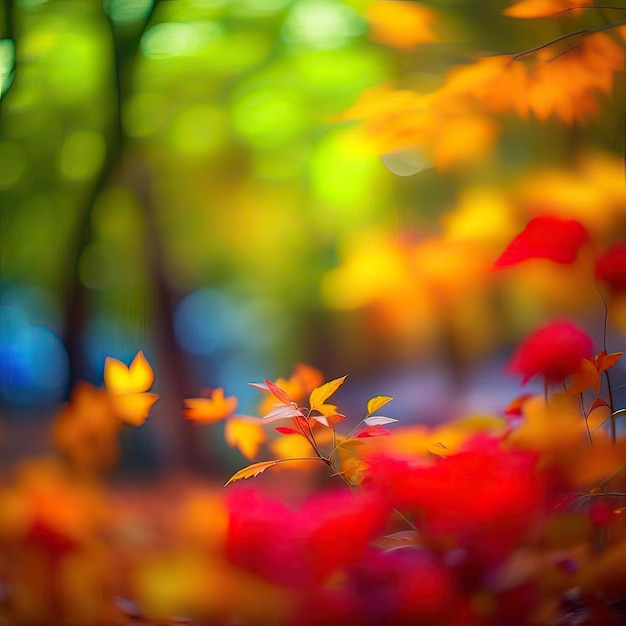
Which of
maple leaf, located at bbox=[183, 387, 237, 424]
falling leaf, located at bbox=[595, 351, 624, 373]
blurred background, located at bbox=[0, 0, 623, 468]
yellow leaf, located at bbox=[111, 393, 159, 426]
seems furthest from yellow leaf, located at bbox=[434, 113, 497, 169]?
yellow leaf, located at bbox=[111, 393, 159, 426]

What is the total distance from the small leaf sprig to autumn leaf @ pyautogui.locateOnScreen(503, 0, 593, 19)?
0.73m

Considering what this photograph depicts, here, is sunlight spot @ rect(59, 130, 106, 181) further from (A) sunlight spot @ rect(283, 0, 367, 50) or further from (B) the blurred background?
(A) sunlight spot @ rect(283, 0, 367, 50)

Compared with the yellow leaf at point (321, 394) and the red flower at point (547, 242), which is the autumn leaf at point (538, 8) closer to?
the red flower at point (547, 242)

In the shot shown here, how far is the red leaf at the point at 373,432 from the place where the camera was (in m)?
1.05

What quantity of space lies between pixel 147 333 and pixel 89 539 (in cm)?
37

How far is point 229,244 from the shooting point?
1.09 metres

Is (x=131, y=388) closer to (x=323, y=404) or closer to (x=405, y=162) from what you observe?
(x=323, y=404)

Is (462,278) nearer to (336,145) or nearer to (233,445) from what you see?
(336,145)

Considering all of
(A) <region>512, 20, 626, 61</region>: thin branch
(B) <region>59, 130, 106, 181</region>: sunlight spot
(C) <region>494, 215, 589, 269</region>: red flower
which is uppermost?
(A) <region>512, 20, 626, 61</region>: thin branch

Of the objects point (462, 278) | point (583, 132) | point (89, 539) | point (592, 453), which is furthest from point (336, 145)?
point (89, 539)

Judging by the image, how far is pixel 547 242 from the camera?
1.08 m

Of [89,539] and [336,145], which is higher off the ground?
[336,145]

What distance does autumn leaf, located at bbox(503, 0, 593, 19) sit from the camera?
1104mm

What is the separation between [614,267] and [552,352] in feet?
0.63
